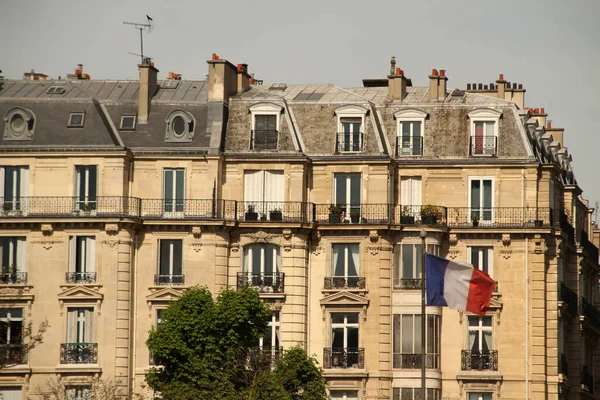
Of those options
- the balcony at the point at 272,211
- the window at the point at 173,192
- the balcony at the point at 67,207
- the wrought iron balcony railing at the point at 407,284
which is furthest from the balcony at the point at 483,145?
the balcony at the point at 67,207

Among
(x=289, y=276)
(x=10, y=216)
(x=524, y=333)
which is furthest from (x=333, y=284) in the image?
(x=10, y=216)

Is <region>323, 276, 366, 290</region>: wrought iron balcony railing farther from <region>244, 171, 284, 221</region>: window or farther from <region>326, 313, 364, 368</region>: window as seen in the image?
<region>244, 171, 284, 221</region>: window

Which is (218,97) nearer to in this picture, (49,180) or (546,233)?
(49,180)

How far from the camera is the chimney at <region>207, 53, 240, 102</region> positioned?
93.8m

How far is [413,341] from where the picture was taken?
297ft

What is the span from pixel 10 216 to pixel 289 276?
42.9 ft

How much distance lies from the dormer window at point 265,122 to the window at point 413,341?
33.9ft

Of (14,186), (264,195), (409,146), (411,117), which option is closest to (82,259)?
(14,186)

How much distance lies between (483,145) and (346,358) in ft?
39.3

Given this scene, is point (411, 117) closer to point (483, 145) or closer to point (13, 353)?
point (483, 145)

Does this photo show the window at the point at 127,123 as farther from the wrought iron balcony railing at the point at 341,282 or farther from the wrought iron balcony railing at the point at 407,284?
the wrought iron balcony railing at the point at 407,284

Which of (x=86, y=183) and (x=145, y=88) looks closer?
(x=86, y=183)

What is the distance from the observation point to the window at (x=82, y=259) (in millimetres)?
90125

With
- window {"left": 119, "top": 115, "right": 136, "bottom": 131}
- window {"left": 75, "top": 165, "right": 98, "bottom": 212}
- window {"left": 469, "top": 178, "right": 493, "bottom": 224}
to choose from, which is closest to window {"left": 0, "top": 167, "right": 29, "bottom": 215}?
window {"left": 75, "top": 165, "right": 98, "bottom": 212}
